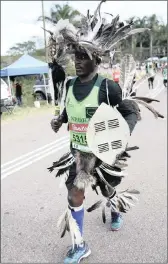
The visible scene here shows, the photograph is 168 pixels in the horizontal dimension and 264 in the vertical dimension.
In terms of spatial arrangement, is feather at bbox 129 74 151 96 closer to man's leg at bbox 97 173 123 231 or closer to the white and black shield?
the white and black shield

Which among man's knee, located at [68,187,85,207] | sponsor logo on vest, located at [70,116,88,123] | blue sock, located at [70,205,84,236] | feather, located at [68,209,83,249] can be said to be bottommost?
feather, located at [68,209,83,249]

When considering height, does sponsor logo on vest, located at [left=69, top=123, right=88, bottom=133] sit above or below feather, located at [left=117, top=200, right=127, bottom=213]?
above

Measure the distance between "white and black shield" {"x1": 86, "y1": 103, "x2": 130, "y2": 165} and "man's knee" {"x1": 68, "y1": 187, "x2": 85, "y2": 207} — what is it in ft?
1.90

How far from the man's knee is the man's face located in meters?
0.89

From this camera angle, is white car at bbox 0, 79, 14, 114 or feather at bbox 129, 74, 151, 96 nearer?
white car at bbox 0, 79, 14, 114

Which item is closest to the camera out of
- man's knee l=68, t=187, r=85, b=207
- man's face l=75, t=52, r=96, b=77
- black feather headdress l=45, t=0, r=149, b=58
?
black feather headdress l=45, t=0, r=149, b=58

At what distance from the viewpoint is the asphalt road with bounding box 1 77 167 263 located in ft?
11.2

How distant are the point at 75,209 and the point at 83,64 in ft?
3.78

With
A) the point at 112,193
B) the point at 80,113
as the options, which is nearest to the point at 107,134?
the point at 80,113

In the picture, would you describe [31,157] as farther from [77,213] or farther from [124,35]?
[124,35]

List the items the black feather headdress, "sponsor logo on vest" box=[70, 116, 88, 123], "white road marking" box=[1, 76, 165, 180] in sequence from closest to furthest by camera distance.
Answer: the black feather headdress, "sponsor logo on vest" box=[70, 116, 88, 123], "white road marking" box=[1, 76, 165, 180]

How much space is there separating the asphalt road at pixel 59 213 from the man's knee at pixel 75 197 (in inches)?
19.2

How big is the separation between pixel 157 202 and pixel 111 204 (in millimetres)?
975

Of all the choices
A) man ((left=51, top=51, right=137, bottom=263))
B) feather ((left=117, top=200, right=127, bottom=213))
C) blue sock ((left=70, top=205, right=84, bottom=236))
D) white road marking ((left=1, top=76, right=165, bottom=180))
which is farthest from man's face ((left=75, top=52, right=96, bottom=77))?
white road marking ((left=1, top=76, right=165, bottom=180))
